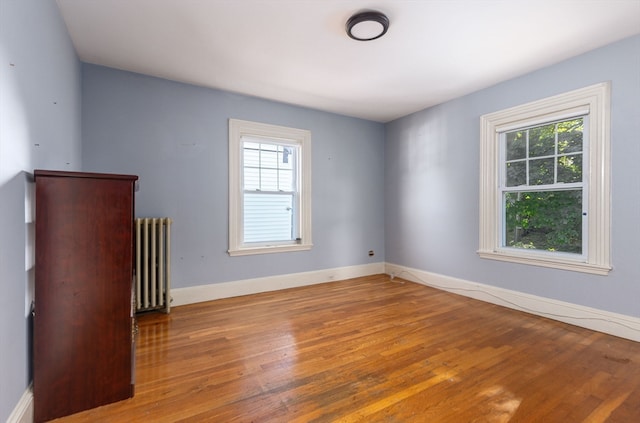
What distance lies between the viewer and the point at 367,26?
92.0 inches

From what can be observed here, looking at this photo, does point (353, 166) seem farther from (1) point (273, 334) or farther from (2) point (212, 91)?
(1) point (273, 334)

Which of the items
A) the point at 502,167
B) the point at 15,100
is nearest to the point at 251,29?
the point at 15,100

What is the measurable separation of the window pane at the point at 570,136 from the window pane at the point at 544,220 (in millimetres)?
438

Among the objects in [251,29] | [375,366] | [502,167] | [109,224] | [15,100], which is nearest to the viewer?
[15,100]

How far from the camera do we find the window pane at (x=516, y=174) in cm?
336

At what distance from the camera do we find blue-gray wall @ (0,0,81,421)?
4.19 ft

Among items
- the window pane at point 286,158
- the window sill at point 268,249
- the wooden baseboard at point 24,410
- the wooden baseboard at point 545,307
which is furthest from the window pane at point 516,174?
the wooden baseboard at point 24,410

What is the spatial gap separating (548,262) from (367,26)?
2.94 meters

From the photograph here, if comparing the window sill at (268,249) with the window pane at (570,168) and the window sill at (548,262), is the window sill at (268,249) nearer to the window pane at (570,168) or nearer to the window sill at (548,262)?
the window sill at (548,262)

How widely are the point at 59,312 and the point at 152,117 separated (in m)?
2.41

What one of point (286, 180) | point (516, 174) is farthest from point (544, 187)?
point (286, 180)

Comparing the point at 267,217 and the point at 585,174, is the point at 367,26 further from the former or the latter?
the point at 267,217

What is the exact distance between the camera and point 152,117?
3.32m

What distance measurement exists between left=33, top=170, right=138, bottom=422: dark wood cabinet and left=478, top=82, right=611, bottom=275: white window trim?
370cm
